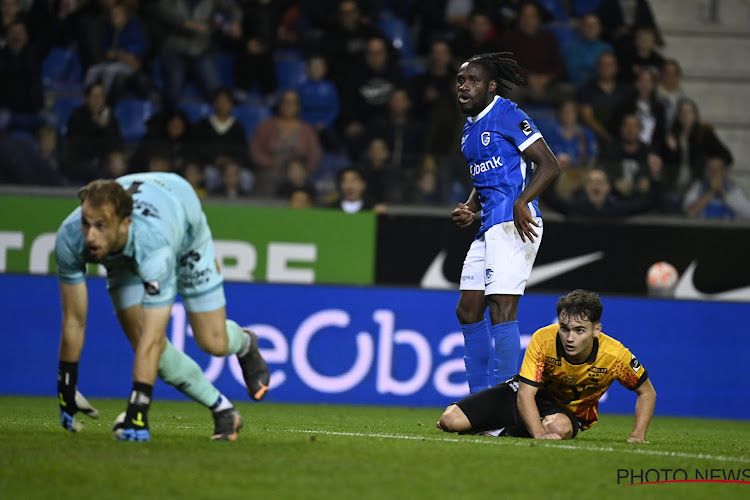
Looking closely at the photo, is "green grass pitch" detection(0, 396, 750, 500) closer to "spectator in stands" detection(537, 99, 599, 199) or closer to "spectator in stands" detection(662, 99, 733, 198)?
"spectator in stands" detection(537, 99, 599, 199)

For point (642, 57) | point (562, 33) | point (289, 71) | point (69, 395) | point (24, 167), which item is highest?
point (562, 33)

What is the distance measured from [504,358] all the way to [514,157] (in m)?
1.35

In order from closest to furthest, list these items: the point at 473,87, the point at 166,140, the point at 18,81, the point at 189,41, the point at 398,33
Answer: the point at 473,87
the point at 166,140
the point at 18,81
the point at 189,41
the point at 398,33

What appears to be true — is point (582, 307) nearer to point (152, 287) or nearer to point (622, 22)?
point (152, 287)

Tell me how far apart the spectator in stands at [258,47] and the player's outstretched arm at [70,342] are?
28.9ft

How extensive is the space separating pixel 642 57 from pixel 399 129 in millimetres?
4032

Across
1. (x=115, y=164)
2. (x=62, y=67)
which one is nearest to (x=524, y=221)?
(x=115, y=164)

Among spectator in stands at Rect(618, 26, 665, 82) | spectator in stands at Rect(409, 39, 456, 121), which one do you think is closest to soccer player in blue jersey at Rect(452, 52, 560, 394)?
spectator in stands at Rect(409, 39, 456, 121)

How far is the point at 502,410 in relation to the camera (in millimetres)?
6902

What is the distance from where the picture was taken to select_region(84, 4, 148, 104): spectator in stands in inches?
533

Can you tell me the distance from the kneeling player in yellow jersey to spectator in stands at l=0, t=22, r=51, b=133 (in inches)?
306

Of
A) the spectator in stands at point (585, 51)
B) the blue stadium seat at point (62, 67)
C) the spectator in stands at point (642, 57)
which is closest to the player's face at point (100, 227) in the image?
the blue stadium seat at point (62, 67)

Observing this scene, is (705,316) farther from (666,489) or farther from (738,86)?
(666,489)

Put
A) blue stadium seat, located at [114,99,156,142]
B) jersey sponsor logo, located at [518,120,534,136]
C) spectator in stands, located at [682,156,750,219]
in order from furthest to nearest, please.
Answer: blue stadium seat, located at [114,99,156,142] < spectator in stands, located at [682,156,750,219] < jersey sponsor logo, located at [518,120,534,136]
